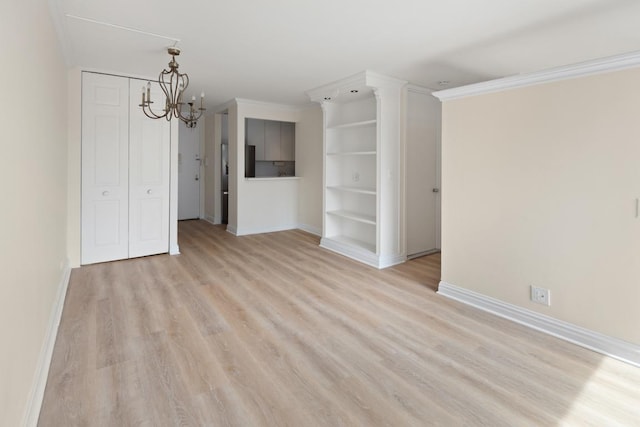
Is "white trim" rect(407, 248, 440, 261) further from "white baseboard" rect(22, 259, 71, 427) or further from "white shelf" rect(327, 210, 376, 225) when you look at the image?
"white baseboard" rect(22, 259, 71, 427)

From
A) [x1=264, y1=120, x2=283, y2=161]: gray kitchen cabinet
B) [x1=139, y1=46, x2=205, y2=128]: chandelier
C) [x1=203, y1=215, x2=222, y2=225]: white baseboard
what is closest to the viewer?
[x1=139, y1=46, x2=205, y2=128]: chandelier

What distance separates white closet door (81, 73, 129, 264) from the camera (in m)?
4.14

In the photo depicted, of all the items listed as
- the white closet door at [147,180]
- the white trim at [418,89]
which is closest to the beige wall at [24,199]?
the white closet door at [147,180]

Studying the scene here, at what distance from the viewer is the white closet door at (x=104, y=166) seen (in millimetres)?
4145

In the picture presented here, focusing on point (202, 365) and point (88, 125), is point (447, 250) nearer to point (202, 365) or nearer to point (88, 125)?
point (202, 365)

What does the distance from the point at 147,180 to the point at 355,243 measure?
2.91m

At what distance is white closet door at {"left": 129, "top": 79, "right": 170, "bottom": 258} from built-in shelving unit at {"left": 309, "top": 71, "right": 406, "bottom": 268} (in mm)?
2203

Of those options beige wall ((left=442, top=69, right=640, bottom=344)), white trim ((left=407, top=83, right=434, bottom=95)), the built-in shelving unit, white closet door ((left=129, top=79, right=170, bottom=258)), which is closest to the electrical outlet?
beige wall ((left=442, top=69, right=640, bottom=344))

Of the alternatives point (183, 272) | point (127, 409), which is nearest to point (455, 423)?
point (127, 409)

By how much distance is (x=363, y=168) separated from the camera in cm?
524

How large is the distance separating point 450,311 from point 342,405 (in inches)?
61.7

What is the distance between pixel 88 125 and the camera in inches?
163

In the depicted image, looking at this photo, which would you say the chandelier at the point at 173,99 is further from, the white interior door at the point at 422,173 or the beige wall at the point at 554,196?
the white interior door at the point at 422,173

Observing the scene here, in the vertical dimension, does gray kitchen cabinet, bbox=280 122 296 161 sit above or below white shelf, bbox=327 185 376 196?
above
